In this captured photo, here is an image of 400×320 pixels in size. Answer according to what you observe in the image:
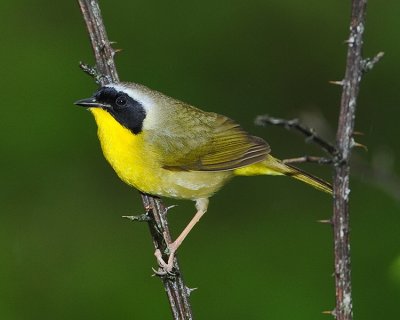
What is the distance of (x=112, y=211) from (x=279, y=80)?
1.45 metres

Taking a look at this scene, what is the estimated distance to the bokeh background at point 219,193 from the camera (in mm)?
5535

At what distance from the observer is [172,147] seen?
14.5 ft

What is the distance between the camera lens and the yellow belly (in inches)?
168

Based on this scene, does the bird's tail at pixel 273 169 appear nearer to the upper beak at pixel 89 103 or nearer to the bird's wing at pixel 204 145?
the bird's wing at pixel 204 145

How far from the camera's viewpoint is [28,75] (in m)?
6.32

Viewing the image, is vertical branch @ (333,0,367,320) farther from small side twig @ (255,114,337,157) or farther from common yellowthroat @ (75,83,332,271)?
common yellowthroat @ (75,83,332,271)

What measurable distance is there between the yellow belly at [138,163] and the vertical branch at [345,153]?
1.60 m

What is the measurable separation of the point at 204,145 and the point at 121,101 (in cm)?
53

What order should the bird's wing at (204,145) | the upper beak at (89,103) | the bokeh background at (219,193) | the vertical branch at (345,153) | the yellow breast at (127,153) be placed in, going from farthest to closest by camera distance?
the bokeh background at (219,193) < the bird's wing at (204,145) < the yellow breast at (127,153) < the upper beak at (89,103) < the vertical branch at (345,153)

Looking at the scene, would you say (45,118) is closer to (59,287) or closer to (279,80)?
(59,287)

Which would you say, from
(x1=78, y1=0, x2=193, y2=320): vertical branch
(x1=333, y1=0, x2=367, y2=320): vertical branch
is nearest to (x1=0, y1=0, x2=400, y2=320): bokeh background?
(x1=78, y1=0, x2=193, y2=320): vertical branch

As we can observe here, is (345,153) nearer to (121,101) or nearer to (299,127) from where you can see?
(299,127)

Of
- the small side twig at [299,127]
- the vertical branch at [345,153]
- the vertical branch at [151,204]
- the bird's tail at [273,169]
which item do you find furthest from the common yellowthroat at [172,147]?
the small side twig at [299,127]

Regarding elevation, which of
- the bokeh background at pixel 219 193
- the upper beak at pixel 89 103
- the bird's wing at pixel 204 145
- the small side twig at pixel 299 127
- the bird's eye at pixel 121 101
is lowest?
the bokeh background at pixel 219 193
